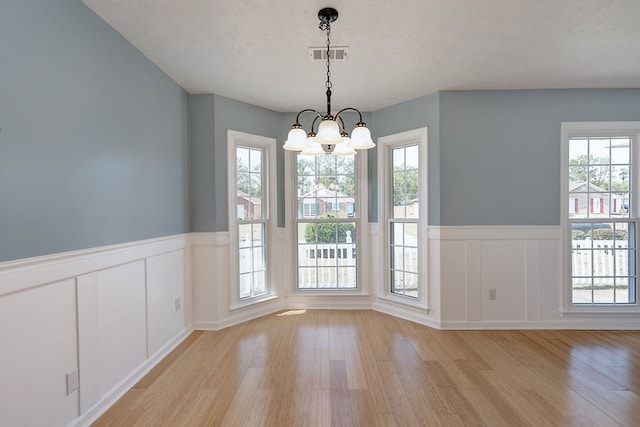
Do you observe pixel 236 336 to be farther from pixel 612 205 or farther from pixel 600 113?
pixel 600 113

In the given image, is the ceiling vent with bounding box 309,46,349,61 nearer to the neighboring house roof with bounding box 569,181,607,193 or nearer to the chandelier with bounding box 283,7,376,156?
the chandelier with bounding box 283,7,376,156

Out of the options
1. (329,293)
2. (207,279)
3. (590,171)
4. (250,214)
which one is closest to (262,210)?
(250,214)

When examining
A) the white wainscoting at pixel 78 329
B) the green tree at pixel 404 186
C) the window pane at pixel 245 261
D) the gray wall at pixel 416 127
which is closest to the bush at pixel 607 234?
the gray wall at pixel 416 127

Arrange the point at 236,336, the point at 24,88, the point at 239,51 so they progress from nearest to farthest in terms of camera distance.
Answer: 1. the point at 24,88
2. the point at 239,51
3. the point at 236,336

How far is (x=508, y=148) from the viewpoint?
3.60m

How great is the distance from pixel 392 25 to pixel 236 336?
313 cm

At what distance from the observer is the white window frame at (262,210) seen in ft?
12.4

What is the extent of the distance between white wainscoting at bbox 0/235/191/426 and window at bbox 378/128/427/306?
260 cm

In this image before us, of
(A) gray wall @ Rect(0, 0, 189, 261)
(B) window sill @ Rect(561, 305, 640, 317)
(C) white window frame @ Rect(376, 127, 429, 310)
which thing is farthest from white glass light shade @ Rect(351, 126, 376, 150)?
(B) window sill @ Rect(561, 305, 640, 317)

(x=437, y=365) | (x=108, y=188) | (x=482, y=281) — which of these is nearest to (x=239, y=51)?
(x=108, y=188)

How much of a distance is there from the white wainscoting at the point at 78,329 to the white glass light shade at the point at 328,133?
63.5 inches

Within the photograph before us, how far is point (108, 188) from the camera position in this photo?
89.4 inches

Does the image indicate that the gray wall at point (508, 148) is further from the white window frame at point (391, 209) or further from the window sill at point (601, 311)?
the window sill at point (601, 311)

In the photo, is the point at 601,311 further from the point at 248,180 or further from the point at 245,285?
the point at 248,180
